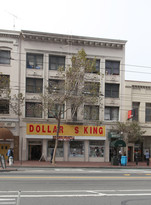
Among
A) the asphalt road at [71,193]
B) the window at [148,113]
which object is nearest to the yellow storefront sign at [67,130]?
the window at [148,113]

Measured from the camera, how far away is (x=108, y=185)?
1475 centimetres

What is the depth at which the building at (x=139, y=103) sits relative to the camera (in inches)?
1393

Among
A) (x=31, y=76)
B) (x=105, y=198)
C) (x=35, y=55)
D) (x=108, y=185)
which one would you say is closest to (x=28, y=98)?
(x=31, y=76)

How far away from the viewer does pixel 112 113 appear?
35.4 m

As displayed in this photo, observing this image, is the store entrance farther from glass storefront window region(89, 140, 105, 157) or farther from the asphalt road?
the asphalt road

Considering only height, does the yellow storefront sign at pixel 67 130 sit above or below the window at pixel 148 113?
below

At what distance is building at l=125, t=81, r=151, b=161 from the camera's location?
3538cm

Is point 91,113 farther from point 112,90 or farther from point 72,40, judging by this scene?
point 72,40

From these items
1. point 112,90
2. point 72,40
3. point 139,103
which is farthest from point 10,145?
point 139,103

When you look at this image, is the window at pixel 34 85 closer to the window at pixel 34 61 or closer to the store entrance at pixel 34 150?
the window at pixel 34 61

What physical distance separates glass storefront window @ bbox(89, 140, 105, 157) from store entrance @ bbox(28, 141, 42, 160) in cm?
614

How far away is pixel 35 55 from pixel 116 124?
12.6m

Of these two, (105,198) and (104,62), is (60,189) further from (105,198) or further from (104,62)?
(104,62)

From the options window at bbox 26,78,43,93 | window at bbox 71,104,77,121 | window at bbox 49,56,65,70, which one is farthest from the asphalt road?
window at bbox 49,56,65,70
